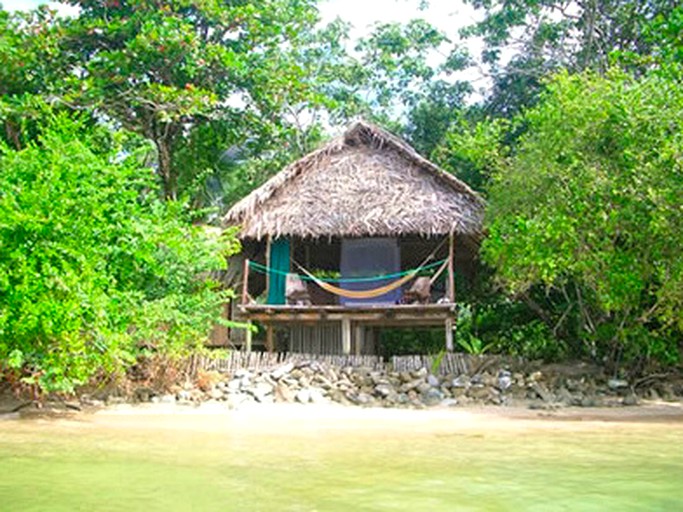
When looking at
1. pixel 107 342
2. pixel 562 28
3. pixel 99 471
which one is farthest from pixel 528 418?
pixel 562 28

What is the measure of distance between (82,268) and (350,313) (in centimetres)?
477

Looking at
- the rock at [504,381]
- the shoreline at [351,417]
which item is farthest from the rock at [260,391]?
the rock at [504,381]

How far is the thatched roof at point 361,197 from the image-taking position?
39.1 ft

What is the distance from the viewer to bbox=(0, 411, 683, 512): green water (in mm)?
3801

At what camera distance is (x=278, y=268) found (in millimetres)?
12703

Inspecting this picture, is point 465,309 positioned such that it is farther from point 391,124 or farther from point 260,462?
point 260,462

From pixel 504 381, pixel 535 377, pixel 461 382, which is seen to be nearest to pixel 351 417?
pixel 461 382

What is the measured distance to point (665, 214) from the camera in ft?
29.1

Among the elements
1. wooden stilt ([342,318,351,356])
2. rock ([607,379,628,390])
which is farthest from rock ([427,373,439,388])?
rock ([607,379,628,390])

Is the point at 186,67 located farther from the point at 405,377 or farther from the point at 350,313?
the point at 405,377

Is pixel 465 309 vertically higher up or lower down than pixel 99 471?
higher up

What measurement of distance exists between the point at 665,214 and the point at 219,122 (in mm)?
9563

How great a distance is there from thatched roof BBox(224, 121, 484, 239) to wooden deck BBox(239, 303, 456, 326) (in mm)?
1185

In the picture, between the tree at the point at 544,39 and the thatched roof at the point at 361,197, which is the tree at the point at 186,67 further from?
the tree at the point at 544,39
